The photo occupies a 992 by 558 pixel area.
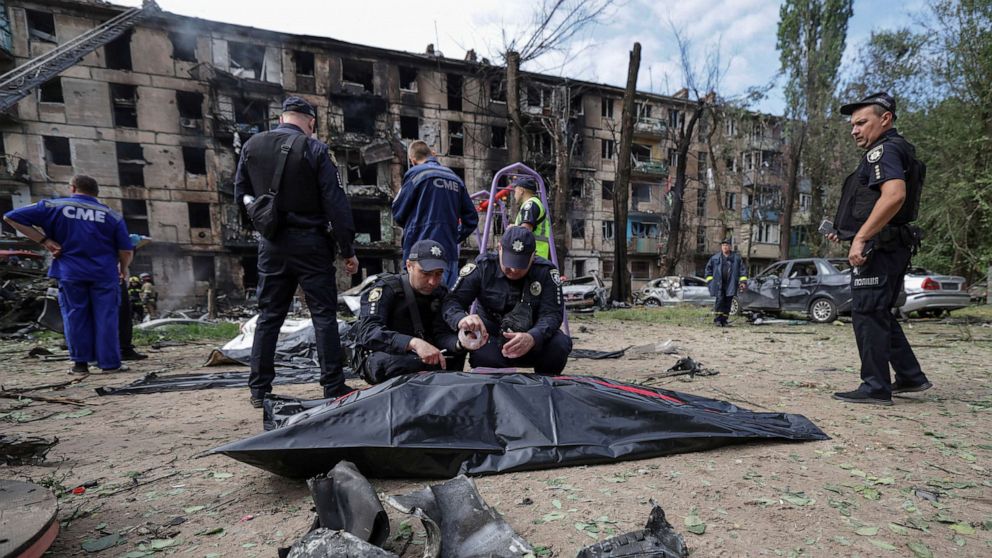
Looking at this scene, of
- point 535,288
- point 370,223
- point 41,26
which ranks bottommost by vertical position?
point 535,288

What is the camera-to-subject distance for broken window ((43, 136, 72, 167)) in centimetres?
1900

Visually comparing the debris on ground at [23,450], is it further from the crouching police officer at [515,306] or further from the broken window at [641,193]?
the broken window at [641,193]

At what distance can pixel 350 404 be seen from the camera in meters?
1.77

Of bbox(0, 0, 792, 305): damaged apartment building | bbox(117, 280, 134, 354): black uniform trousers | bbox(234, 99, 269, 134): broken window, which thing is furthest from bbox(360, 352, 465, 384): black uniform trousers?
bbox(234, 99, 269, 134): broken window

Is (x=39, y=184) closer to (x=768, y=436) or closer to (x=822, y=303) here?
(x=768, y=436)

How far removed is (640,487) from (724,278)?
7.88 metres

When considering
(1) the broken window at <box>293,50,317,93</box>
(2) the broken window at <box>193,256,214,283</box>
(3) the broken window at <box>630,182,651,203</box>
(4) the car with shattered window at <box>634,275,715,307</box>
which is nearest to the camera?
(4) the car with shattered window at <box>634,275,715,307</box>

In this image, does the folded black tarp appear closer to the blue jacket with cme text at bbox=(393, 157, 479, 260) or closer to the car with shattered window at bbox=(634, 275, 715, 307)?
the blue jacket with cme text at bbox=(393, 157, 479, 260)

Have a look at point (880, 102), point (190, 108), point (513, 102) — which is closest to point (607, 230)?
point (513, 102)

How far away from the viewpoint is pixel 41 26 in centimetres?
1912

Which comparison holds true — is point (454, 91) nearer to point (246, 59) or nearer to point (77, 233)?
point (246, 59)

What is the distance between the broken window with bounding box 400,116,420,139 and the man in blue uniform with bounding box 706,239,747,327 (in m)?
19.4

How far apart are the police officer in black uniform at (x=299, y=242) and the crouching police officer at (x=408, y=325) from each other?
267 mm

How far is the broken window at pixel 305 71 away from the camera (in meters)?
21.9
